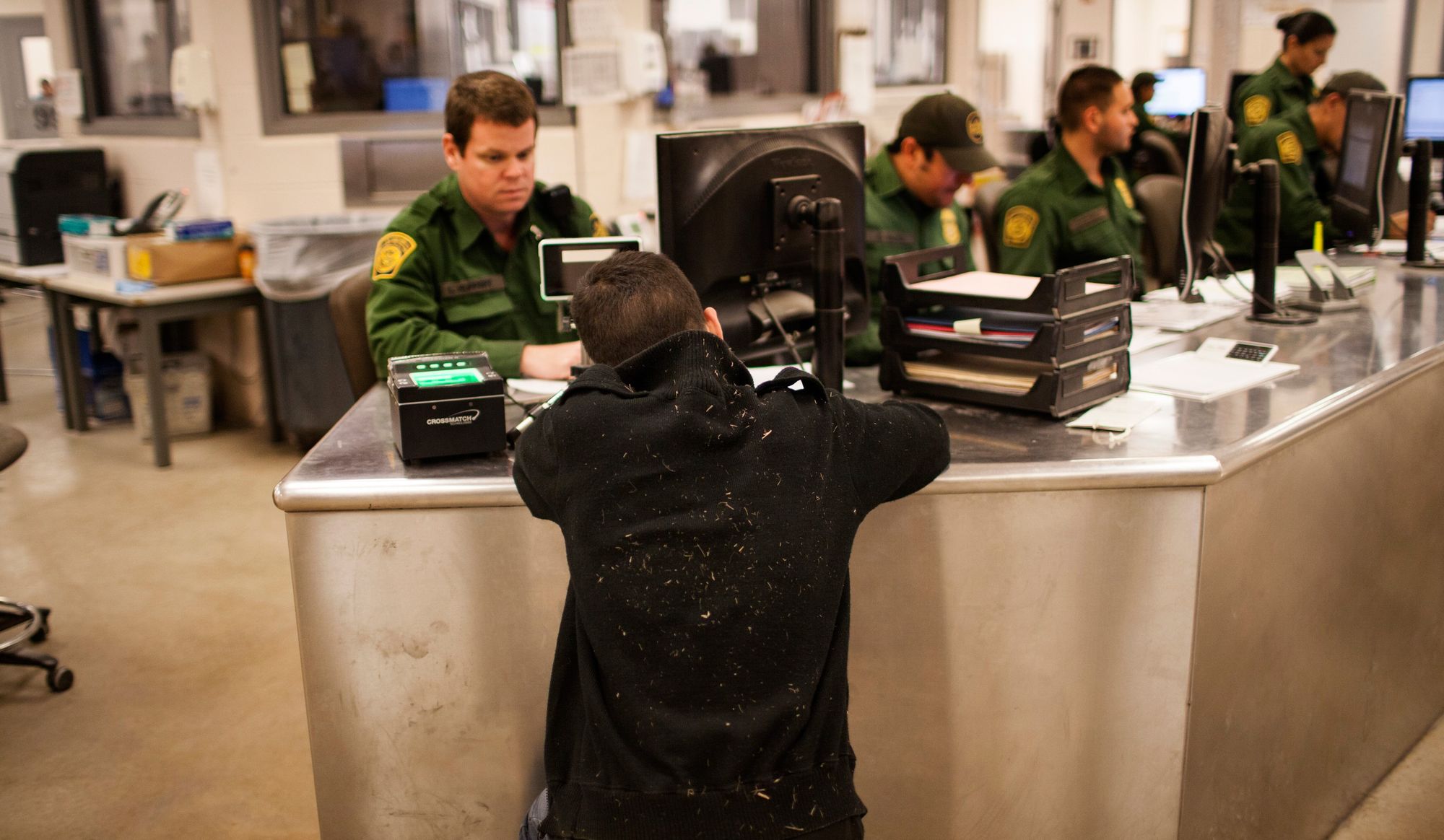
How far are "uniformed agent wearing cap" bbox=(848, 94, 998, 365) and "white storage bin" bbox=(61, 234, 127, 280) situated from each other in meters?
2.88

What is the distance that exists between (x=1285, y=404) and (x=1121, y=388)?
0.26 meters

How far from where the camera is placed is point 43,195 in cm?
491

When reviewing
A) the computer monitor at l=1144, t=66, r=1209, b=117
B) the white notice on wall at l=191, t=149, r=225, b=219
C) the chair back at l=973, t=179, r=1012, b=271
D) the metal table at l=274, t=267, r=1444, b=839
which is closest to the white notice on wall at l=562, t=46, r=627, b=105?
the white notice on wall at l=191, t=149, r=225, b=219

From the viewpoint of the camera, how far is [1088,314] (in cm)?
190

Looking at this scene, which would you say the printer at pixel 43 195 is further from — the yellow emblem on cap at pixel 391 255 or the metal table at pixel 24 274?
the yellow emblem on cap at pixel 391 255

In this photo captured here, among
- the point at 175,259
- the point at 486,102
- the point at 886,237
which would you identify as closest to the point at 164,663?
the point at 486,102

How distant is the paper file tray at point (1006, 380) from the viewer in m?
1.89

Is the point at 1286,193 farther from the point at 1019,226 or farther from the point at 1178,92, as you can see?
the point at 1178,92

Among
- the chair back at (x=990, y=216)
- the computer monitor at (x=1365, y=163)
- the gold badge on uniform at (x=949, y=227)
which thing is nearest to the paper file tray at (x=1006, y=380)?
the gold badge on uniform at (x=949, y=227)

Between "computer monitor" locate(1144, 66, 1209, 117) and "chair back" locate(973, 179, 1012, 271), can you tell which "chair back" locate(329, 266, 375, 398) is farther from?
"computer monitor" locate(1144, 66, 1209, 117)

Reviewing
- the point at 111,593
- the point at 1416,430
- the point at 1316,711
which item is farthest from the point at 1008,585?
the point at 111,593

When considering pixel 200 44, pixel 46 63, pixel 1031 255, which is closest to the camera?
pixel 1031 255

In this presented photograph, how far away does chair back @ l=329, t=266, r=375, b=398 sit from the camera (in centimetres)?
238

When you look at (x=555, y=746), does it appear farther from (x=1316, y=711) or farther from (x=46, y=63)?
(x=46, y=63)
